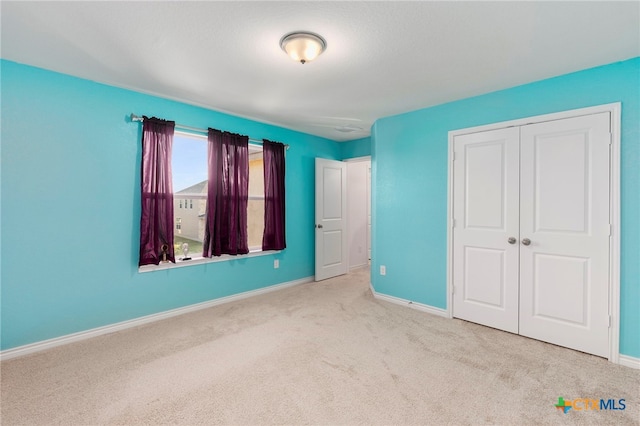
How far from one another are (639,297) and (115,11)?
419cm

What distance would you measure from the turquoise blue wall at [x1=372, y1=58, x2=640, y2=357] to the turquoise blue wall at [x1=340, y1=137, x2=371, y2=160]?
934 mm

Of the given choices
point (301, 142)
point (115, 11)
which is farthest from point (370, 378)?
point (301, 142)

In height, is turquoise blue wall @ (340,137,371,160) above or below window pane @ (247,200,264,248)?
above

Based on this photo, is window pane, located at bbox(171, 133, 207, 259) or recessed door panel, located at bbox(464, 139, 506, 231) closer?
recessed door panel, located at bbox(464, 139, 506, 231)

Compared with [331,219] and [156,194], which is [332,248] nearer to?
[331,219]

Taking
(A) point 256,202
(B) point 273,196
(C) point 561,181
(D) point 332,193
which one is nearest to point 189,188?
(A) point 256,202

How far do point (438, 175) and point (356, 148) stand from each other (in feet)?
6.71

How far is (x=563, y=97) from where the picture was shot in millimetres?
2561

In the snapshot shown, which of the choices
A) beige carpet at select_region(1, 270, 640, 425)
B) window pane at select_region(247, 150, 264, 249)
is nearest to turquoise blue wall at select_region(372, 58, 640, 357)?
beige carpet at select_region(1, 270, 640, 425)

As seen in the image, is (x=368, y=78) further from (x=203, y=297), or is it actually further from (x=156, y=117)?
(x=203, y=297)

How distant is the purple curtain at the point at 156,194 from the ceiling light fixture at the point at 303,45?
5.73 feet

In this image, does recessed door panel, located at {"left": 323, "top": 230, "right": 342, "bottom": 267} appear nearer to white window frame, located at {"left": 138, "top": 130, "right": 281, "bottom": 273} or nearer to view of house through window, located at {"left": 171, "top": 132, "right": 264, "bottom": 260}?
white window frame, located at {"left": 138, "top": 130, "right": 281, "bottom": 273}

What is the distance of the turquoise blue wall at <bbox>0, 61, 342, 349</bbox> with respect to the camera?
2377mm

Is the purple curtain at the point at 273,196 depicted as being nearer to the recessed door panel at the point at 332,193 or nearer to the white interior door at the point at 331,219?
the white interior door at the point at 331,219
